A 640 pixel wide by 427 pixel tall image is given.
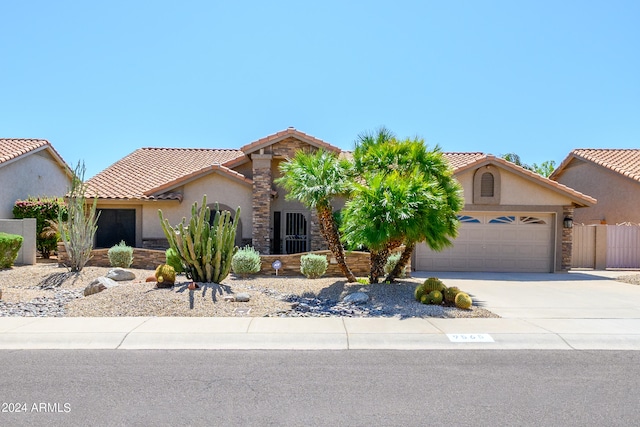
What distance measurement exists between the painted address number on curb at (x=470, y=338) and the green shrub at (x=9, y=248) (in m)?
13.9

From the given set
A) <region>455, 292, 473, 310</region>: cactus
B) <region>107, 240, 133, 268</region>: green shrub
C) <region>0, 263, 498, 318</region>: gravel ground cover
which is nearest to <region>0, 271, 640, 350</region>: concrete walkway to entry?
<region>0, 263, 498, 318</region>: gravel ground cover

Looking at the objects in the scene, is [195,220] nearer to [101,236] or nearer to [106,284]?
[106,284]

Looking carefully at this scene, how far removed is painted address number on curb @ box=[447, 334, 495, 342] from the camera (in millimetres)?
7328

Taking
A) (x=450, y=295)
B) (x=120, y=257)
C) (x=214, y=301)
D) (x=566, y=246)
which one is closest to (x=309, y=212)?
(x=120, y=257)

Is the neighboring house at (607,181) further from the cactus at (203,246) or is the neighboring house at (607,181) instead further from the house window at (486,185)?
the cactus at (203,246)

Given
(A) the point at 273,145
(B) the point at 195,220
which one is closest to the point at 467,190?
(A) the point at 273,145

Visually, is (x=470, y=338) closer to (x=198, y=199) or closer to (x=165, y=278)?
(x=165, y=278)

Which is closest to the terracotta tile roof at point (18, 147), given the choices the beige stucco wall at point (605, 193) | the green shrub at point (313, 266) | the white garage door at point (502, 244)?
the green shrub at point (313, 266)

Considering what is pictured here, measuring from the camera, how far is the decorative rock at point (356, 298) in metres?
10.2

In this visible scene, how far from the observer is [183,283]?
11023 mm

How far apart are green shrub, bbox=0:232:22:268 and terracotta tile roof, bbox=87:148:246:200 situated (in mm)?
3481

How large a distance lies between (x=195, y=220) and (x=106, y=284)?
8.71ft

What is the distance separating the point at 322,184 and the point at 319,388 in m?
7.19

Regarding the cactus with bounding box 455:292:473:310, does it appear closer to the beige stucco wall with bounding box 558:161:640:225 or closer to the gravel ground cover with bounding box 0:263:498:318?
the gravel ground cover with bounding box 0:263:498:318
